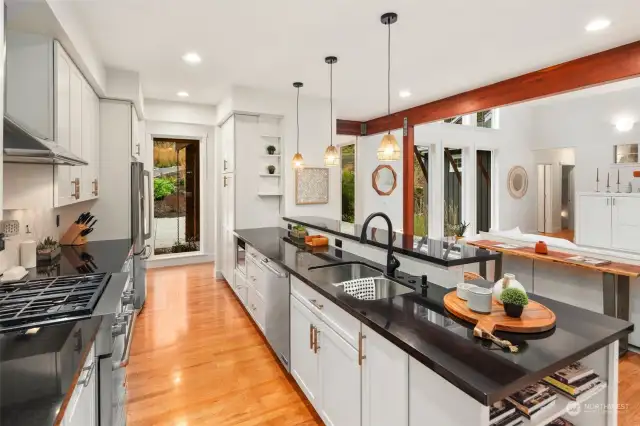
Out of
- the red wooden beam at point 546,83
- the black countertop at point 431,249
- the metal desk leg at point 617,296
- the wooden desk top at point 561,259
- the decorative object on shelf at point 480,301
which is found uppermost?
the red wooden beam at point 546,83

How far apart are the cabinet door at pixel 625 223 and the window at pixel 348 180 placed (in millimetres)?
4551

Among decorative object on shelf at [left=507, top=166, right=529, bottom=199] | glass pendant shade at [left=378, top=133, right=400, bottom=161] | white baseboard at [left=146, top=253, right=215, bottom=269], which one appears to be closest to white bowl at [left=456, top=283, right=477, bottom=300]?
glass pendant shade at [left=378, top=133, right=400, bottom=161]

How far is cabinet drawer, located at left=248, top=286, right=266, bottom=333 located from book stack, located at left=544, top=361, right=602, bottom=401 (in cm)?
236

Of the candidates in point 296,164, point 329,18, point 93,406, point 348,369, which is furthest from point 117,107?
point 348,369

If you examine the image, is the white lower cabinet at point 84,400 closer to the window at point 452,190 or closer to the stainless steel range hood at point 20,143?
the stainless steel range hood at point 20,143

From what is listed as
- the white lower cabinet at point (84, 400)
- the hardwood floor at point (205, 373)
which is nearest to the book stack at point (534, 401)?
the hardwood floor at point (205, 373)

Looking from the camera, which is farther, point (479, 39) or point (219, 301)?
point (219, 301)

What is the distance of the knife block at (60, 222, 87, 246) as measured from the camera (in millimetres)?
3197

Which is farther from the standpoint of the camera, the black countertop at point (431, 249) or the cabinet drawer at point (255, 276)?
the cabinet drawer at point (255, 276)

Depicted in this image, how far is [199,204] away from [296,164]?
3.27 metres

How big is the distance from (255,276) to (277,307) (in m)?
0.72

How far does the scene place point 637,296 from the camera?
2.93 m

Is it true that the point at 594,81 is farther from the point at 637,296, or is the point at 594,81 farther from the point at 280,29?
the point at 280,29

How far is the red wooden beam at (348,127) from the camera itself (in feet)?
21.3
